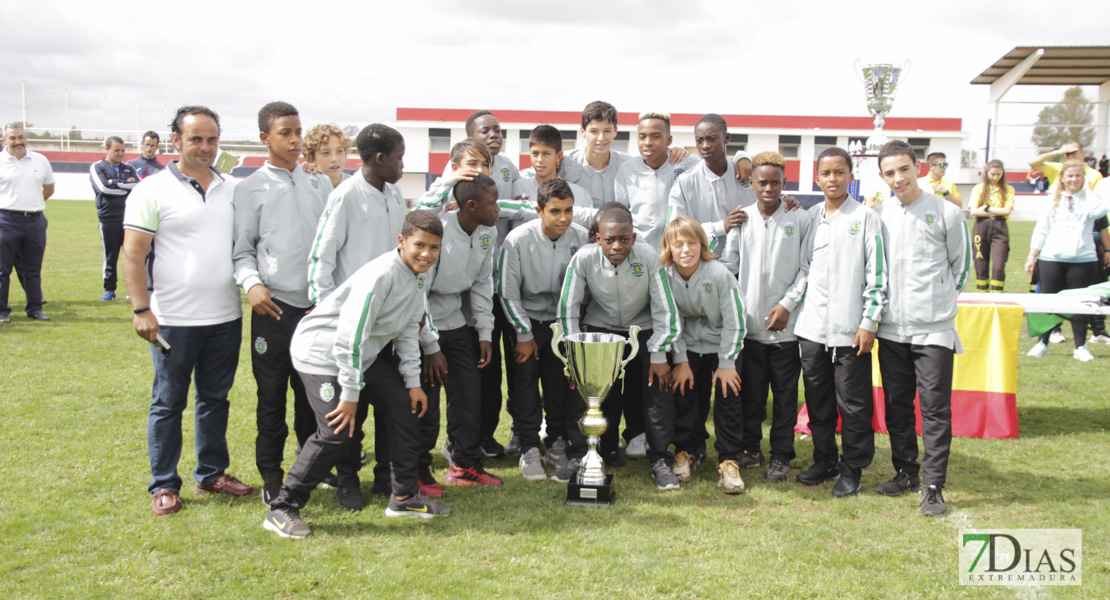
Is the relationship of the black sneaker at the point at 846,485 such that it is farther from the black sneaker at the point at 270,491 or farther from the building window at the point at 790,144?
the building window at the point at 790,144

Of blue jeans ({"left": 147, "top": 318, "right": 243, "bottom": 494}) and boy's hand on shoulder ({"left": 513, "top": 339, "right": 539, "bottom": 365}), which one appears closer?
blue jeans ({"left": 147, "top": 318, "right": 243, "bottom": 494})

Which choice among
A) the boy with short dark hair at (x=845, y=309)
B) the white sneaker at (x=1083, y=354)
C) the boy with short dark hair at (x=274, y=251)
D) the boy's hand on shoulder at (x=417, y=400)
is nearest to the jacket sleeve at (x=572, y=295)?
the boy's hand on shoulder at (x=417, y=400)

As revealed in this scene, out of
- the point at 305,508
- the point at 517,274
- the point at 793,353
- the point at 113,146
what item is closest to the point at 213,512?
the point at 305,508

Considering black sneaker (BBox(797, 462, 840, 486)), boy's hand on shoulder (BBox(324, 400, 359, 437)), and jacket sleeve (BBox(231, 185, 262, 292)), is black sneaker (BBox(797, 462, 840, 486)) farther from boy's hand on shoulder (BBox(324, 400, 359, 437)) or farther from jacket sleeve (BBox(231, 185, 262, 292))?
jacket sleeve (BBox(231, 185, 262, 292))

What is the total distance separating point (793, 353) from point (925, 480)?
1.00 meters

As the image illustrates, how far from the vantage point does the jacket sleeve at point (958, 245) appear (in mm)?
4195

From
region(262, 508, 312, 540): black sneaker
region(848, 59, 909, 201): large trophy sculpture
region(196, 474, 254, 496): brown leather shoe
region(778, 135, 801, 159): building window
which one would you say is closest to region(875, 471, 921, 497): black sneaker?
region(262, 508, 312, 540): black sneaker

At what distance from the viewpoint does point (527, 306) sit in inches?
194

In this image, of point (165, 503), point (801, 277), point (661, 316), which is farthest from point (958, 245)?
point (165, 503)

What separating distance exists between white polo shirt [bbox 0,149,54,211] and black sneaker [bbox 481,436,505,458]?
22.0 ft

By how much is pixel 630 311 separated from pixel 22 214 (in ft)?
26.0

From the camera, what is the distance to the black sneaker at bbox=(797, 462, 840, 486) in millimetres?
4665

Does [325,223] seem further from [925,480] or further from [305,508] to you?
[925,480]

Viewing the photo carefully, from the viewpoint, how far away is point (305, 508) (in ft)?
13.6
